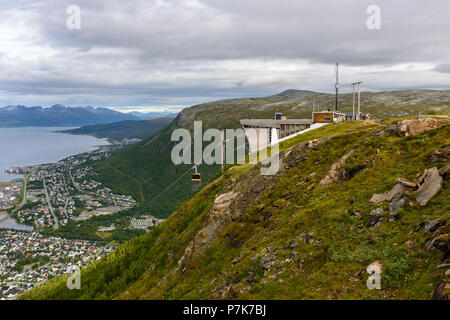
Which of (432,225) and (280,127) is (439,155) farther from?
(280,127)

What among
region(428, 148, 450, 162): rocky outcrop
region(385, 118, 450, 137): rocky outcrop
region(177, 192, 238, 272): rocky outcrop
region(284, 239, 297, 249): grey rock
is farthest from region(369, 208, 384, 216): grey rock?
region(177, 192, 238, 272): rocky outcrop

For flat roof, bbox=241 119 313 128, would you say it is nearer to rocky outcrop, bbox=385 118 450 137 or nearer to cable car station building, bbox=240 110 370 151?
cable car station building, bbox=240 110 370 151

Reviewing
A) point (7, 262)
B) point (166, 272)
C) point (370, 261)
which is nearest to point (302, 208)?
point (370, 261)

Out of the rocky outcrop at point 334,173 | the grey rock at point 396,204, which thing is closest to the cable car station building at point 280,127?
the rocky outcrop at point 334,173

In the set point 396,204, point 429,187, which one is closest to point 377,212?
point 396,204

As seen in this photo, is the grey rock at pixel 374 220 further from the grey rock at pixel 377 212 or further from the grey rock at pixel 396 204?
the grey rock at pixel 396 204
